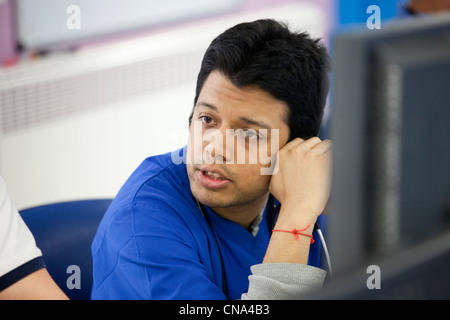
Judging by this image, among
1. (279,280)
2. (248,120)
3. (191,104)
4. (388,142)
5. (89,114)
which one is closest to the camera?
(388,142)

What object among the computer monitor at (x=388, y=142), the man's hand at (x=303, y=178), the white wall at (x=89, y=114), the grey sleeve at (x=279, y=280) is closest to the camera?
the computer monitor at (x=388, y=142)

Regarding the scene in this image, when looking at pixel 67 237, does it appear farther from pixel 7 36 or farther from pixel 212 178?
pixel 7 36

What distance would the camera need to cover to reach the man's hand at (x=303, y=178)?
104 centimetres

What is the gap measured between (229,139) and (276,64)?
0.16m

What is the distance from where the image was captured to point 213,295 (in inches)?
37.6

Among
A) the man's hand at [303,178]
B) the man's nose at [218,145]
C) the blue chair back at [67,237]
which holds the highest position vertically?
the man's nose at [218,145]

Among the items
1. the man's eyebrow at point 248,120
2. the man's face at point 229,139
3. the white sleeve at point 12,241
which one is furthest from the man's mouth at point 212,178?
the white sleeve at point 12,241

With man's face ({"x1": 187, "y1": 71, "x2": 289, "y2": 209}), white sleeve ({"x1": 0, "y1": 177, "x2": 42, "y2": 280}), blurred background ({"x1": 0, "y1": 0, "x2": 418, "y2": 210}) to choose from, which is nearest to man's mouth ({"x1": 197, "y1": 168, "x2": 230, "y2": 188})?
man's face ({"x1": 187, "y1": 71, "x2": 289, "y2": 209})

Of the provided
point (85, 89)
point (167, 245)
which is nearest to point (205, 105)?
point (167, 245)

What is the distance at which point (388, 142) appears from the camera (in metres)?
0.53

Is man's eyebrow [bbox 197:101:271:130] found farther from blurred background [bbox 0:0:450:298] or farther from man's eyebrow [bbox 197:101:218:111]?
blurred background [bbox 0:0:450:298]

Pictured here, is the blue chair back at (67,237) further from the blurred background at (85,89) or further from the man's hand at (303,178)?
the blurred background at (85,89)

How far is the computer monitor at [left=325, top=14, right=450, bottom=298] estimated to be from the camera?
518mm

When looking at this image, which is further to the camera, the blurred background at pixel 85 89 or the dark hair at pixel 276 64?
the blurred background at pixel 85 89
